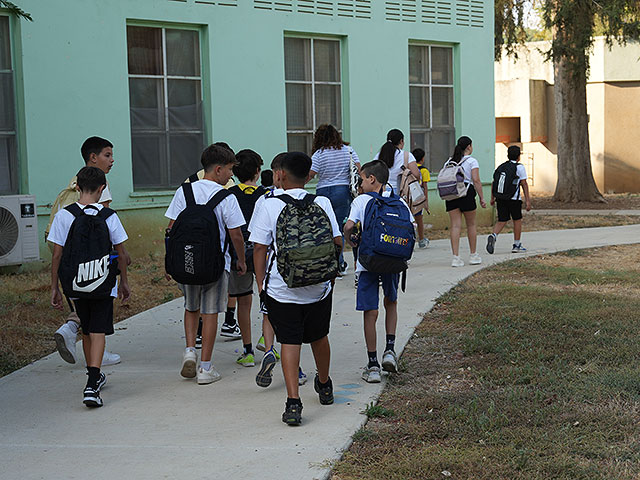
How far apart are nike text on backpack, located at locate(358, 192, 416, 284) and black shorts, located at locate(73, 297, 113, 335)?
177cm

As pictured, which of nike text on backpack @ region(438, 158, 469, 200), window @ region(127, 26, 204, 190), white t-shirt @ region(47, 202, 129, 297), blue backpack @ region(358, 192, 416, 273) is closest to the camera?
white t-shirt @ region(47, 202, 129, 297)

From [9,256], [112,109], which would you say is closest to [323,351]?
[9,256]

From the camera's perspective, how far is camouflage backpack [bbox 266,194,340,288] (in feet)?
16.9

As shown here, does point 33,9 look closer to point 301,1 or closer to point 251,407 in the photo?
point 301,1

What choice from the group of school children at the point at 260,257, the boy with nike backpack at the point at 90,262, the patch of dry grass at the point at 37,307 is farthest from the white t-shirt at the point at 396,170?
the boy with nike backpack at the point at 90,262

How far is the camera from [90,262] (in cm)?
565

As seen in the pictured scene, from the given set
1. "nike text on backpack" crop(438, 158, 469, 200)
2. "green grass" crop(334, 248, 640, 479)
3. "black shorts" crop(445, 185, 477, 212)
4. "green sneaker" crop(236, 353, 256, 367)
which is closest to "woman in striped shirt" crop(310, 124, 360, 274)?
"nike text on backpack" crop(438, 158, 469, 200)

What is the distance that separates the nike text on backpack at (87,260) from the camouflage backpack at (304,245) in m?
1.23

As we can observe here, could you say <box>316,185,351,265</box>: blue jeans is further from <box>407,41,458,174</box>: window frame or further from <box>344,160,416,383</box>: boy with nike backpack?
<box>407,41,458,174</box>: window frame

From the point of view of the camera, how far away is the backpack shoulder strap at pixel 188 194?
605 cm

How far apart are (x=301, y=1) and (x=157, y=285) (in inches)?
235

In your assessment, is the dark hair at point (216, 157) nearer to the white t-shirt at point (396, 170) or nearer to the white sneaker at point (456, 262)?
the white t-shirt at point (396, 170)

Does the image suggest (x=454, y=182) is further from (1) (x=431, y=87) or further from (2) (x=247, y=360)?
(1) (x=431, y=87)

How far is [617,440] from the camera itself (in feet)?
15.6
